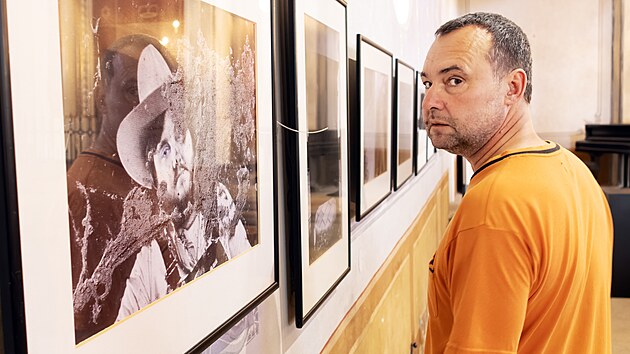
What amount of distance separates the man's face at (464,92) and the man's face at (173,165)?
85 cm

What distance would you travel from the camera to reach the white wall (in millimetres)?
11844

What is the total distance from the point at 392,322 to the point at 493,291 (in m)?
2.32

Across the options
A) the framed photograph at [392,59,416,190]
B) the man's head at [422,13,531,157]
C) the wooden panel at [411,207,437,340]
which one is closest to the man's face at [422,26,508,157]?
the man's head at [422,13,531,157]

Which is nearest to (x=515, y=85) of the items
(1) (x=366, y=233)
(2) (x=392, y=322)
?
(1) (x=366, y=233)

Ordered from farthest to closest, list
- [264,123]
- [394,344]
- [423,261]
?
[423,261], [394,344], [264,123]

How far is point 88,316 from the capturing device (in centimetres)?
78

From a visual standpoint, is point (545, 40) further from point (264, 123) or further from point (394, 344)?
point (264, 123)

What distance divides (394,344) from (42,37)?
3.31 m

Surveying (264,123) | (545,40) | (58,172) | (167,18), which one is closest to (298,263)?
(264,123)

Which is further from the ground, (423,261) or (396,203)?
(396,203)

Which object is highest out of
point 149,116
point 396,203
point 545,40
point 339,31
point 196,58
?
point 545,40

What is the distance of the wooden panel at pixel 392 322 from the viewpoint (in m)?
2.90

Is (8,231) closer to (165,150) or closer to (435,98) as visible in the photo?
(165,150)

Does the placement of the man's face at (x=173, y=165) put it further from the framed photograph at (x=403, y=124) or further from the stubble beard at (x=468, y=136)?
the framed photograph at (x=403, y=124)
